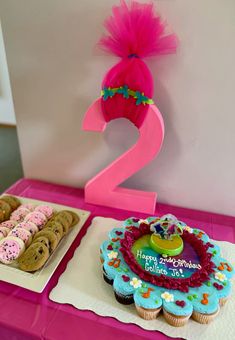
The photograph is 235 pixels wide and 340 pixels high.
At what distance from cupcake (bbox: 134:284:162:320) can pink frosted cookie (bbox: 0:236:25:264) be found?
1.16 feet

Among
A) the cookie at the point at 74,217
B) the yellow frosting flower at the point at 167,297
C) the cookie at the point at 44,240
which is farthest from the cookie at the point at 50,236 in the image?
the yellow frosting flower at the point at 167,297

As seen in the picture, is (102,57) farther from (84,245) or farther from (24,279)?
(24,279)

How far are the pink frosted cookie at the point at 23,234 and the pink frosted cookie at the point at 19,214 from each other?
0.09 meters

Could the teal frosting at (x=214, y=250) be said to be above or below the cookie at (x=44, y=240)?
below

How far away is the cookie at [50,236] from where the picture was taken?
0.80 metres

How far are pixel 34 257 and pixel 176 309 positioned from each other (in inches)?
15.5

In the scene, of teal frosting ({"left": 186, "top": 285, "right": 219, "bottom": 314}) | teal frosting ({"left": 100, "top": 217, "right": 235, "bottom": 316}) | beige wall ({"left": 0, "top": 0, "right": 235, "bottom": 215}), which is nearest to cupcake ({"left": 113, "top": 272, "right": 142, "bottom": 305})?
teal frosting ({"left": 100, "top": 217, "right": 235, "bottom": 316})

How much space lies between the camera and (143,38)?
0.78 metres

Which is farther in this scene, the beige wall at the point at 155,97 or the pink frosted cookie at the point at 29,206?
the pink frosted cookie at the point at 29,206

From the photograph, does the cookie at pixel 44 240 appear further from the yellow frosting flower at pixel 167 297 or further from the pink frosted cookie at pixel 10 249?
the yellow frosting flower at pixel 167 297

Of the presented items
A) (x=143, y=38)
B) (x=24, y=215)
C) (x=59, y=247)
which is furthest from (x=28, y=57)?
(x=59, y=247)

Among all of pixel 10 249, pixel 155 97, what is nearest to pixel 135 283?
pixel 10 249

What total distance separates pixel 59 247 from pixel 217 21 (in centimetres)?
81

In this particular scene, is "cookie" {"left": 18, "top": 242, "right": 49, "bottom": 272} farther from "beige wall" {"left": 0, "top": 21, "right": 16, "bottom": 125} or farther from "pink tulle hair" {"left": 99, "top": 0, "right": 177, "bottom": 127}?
"beige wall" {"left": 0, "top": 21, "right": 16, "bottom": 125}
